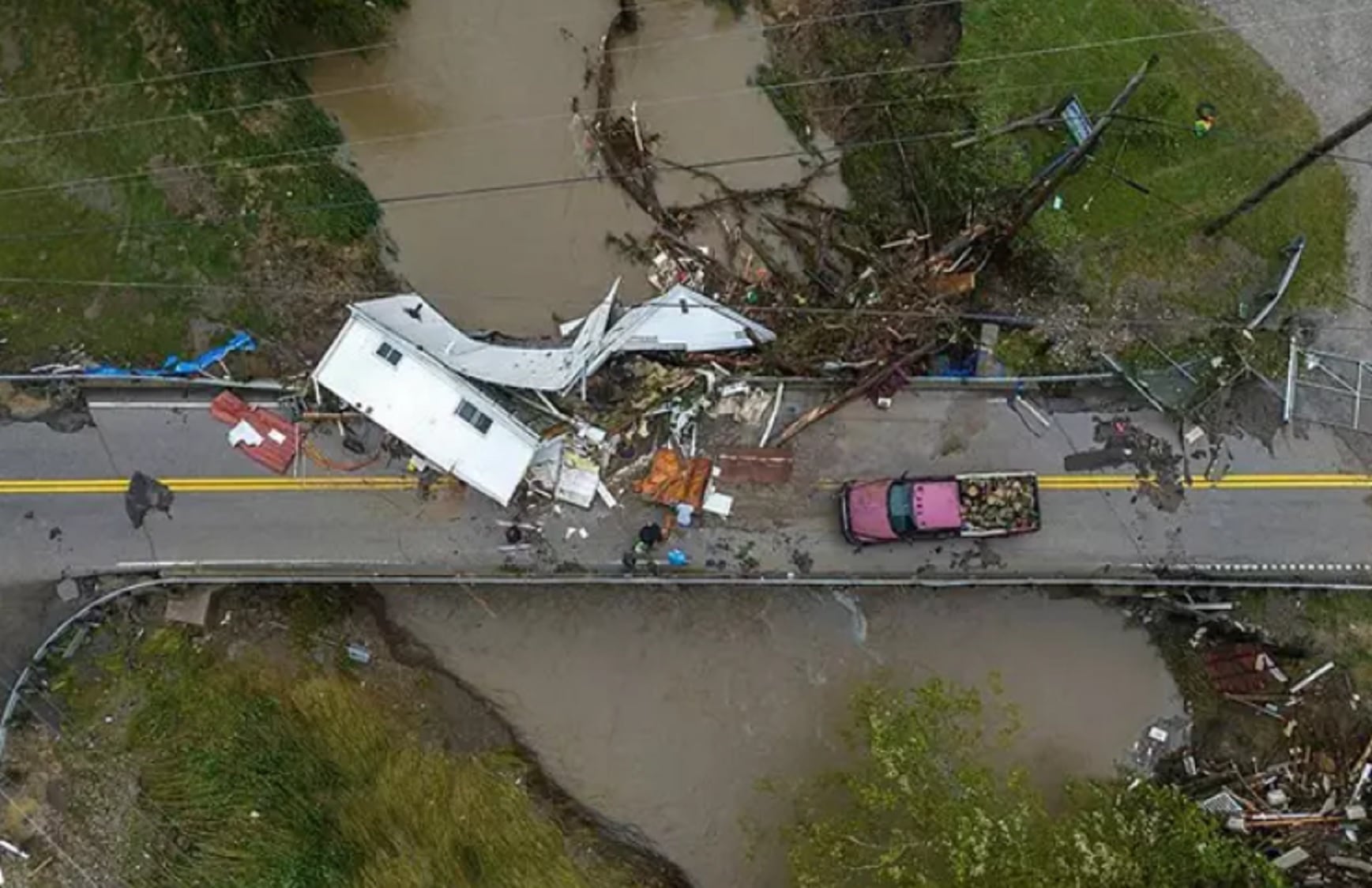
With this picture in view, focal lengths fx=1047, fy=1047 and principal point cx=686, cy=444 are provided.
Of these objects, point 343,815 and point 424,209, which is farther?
point 424,209

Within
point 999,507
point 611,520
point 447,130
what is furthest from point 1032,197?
point 447,130

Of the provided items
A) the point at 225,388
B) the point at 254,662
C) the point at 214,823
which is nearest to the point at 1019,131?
the point at 225,388

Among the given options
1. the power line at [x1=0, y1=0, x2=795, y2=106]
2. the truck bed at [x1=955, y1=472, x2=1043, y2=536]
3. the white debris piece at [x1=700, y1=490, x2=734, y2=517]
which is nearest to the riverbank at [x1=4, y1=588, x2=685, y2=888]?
the white debris piece at [x1=700, y1=490, x2=734, y2=517]

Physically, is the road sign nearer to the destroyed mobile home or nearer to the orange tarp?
the destroyed mobile home

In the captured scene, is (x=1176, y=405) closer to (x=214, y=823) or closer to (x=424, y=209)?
(x=424, y=209)

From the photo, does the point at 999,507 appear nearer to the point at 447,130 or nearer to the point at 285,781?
the point at 447,130

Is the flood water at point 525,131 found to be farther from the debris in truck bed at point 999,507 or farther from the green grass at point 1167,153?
the debris in truck bed at point 999,507

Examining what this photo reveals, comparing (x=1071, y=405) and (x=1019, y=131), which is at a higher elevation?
(x=1019, y=131)

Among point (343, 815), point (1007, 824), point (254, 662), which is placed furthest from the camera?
point (254, 662)
